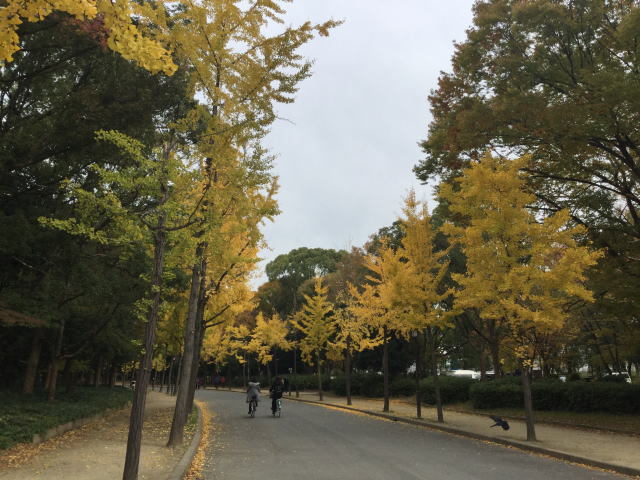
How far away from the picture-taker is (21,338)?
62.6 ft

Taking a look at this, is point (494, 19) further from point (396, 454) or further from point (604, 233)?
point (396, 454)

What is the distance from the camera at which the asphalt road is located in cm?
813

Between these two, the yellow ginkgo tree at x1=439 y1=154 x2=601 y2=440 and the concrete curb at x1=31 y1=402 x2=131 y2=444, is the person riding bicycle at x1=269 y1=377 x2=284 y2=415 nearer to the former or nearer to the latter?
the concrete curb at x1=31 y1=402 x2=131 y2=444

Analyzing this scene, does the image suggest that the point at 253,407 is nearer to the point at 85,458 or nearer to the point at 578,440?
the point at 85,458

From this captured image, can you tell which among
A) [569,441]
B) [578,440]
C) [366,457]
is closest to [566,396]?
[578,440]

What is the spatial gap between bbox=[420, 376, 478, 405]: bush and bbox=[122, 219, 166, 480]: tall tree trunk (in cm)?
1981

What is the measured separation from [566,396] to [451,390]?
288 inches

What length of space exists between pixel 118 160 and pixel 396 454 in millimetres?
9913

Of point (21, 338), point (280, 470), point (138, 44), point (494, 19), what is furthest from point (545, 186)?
point (21, 338)

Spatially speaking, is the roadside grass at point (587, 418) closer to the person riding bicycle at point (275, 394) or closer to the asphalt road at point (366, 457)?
the asphalt road at point (366, 457)

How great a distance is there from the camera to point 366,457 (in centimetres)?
Result: 977

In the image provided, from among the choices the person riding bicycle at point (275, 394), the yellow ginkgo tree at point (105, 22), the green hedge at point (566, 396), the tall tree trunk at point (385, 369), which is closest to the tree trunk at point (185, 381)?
the yellow ginkgo tree at point (105, 22)

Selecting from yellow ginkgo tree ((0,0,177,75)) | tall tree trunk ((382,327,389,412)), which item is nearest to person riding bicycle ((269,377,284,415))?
tall tree trunk ((382,327,389,412))

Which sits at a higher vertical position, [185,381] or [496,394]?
[185,381]
